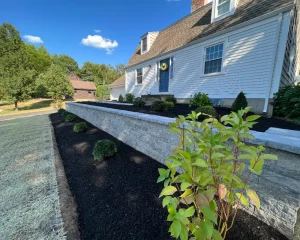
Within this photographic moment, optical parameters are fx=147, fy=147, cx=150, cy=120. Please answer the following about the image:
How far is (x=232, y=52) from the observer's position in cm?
639

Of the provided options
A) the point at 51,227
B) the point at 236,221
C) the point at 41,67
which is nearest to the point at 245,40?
the point at 236,221

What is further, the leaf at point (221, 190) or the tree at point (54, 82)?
the tree at point (54, 82)

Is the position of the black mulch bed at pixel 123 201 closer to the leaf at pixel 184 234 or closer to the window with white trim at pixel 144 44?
the leaf at pixel 184 234

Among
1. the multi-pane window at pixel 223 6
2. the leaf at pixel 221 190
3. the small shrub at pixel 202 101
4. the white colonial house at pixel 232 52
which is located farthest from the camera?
the multi-pane window at pixel 223 6

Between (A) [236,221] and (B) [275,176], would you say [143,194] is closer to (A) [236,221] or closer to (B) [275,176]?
(A) [236,221]

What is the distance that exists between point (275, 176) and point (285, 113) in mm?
4507

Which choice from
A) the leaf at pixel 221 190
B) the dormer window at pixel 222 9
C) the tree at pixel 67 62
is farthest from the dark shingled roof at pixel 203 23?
the tree at pixel 67 62

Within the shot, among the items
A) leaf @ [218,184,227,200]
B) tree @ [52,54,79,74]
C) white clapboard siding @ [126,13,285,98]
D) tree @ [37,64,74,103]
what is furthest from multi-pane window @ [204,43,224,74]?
tree @ [52,54,79,74]

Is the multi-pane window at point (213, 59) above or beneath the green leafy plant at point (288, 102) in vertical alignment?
above

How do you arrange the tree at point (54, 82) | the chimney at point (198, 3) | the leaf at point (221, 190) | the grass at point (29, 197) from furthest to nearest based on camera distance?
the tree at point (54, 82), the chimney at point (198, 3), the grass at point (29, 197), the leaf at point (221, 190)

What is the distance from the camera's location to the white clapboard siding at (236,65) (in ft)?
17.7

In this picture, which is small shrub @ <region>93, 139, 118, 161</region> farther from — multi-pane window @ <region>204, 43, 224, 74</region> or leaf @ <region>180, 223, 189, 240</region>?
multi-pane window @ <region>204, 43, 224, 74</region>

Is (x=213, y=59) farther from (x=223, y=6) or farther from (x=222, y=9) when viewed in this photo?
Answer: (x=223, y=6)

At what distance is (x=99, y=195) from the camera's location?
7.54 feet
